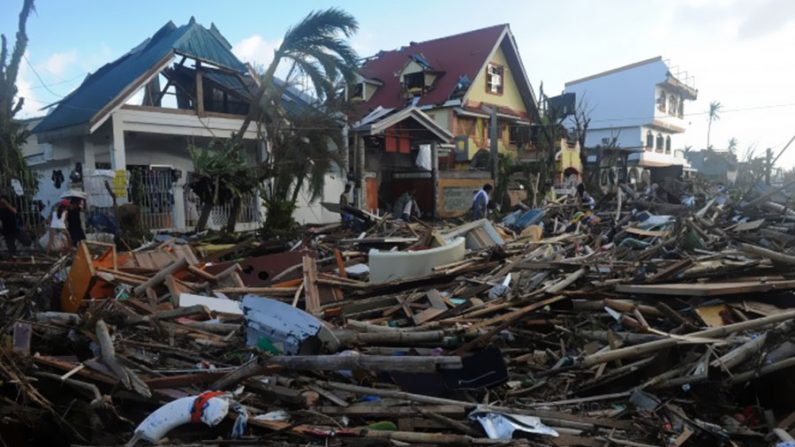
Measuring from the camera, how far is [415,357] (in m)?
3.61

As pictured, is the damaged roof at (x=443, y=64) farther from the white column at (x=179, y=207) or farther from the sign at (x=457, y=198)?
the white column at (x=179, y=207)

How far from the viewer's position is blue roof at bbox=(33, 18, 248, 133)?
13.9 metres

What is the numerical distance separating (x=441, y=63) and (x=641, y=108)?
2098cm

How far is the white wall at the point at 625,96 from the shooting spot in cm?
3944

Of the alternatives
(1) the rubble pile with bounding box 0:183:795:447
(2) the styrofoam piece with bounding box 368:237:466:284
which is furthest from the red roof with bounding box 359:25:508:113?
(1) the rubble pile with bounding box 0:183:795:447

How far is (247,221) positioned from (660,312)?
1303 centimetres

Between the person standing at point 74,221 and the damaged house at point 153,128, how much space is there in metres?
2.85

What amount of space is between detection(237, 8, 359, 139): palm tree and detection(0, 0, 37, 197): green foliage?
5322 millimetres

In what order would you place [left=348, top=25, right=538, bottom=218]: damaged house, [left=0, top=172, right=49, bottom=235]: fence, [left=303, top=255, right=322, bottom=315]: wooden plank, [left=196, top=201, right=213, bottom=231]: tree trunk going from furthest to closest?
[left=348, top=25, right=538, bottom=218]: damaged house < [left=0, top=172, right=49, bottom=235]: fence < [left=196, top=201, right=213, bottom=231]: tree trunk < [left=303, top=255, right=322, bottom=315]: wooden plank

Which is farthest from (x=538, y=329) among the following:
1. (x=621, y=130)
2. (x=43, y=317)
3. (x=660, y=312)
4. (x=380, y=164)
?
(x=621, y=130)

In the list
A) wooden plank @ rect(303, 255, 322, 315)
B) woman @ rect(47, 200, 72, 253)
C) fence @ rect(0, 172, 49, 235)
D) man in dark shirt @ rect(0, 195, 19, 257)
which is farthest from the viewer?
fence @ rect(0, 172, 49, 235)

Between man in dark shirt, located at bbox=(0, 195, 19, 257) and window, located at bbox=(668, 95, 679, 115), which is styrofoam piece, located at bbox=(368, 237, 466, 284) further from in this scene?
A: window, located at bbox=(668, 95, 679, 115)

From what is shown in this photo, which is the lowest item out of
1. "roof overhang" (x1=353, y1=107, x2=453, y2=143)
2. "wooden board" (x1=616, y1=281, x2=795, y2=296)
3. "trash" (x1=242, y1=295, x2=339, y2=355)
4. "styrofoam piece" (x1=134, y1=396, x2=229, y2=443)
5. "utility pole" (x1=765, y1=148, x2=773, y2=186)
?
"styrofoam piece" (x1=134, y1=396, x2=229, y2=443)

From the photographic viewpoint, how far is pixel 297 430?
10.1 ft
